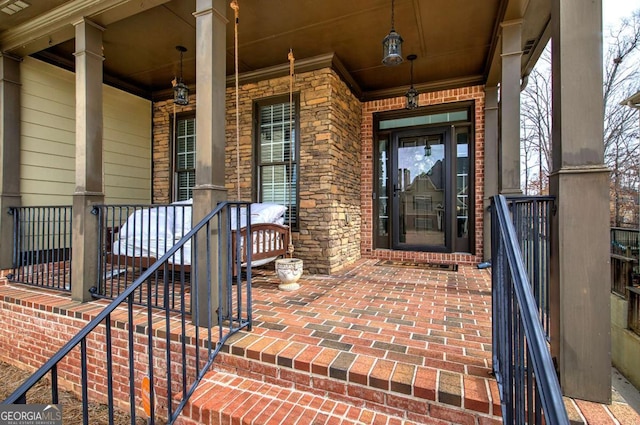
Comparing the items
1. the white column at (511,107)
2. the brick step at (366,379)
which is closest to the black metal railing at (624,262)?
the white column at (511,107)

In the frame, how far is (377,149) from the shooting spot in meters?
5.32

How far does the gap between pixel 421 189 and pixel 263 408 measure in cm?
425

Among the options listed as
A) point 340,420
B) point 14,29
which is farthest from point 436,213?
point 14,29

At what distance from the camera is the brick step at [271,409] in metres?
1.52

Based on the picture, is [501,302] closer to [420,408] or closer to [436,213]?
[420,408]

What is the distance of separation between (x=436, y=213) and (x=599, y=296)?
371cm

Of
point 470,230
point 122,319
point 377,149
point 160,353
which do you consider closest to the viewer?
point 160,353

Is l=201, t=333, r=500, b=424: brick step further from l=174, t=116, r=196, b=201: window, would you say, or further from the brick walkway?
l=174, t=116, r=196, b=201: window

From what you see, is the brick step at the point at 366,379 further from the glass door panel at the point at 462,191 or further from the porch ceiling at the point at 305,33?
the glass door panel at the point at 462,191

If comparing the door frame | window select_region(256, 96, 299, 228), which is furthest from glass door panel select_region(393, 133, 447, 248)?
window select_region(256, 96, 299, 228)

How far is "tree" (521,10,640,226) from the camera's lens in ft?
25.4

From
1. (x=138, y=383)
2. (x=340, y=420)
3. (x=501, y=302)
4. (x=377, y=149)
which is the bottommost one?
(x=138, y=383)

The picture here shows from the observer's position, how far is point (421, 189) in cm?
513

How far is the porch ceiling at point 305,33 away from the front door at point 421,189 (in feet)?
3.17
